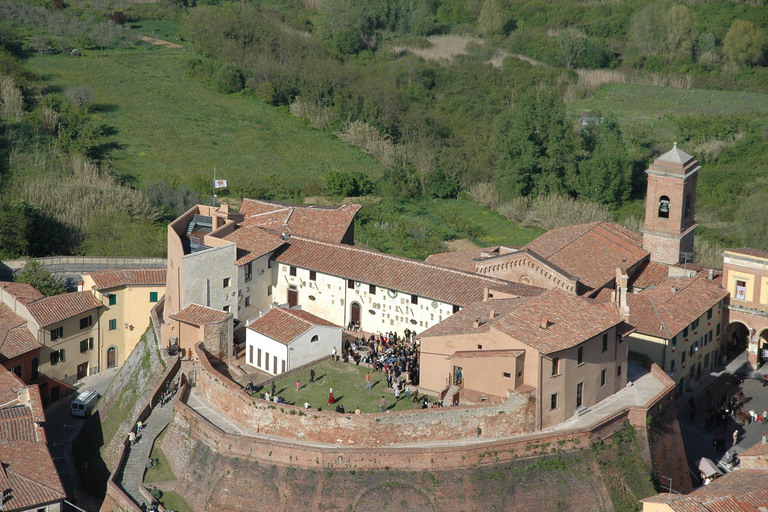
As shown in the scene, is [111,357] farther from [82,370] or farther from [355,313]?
[355,313]

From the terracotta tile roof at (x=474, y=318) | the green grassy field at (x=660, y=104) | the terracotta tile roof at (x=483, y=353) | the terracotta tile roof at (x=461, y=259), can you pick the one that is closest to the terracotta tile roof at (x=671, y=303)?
the terracotta tile roof at (x=461, y=259)

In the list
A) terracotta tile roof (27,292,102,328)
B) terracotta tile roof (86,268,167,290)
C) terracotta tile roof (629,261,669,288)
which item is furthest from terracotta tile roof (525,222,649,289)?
terracotta tile roof (27,292,102,328)

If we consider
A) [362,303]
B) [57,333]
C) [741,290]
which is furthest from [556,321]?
[57,333]

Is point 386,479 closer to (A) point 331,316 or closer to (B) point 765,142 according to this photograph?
(A) point 331,316

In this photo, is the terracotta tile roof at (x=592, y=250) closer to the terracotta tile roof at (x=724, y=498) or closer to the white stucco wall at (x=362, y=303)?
the white stucco wall at (x=362, y=303)

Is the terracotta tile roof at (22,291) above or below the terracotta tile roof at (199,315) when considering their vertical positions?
below
